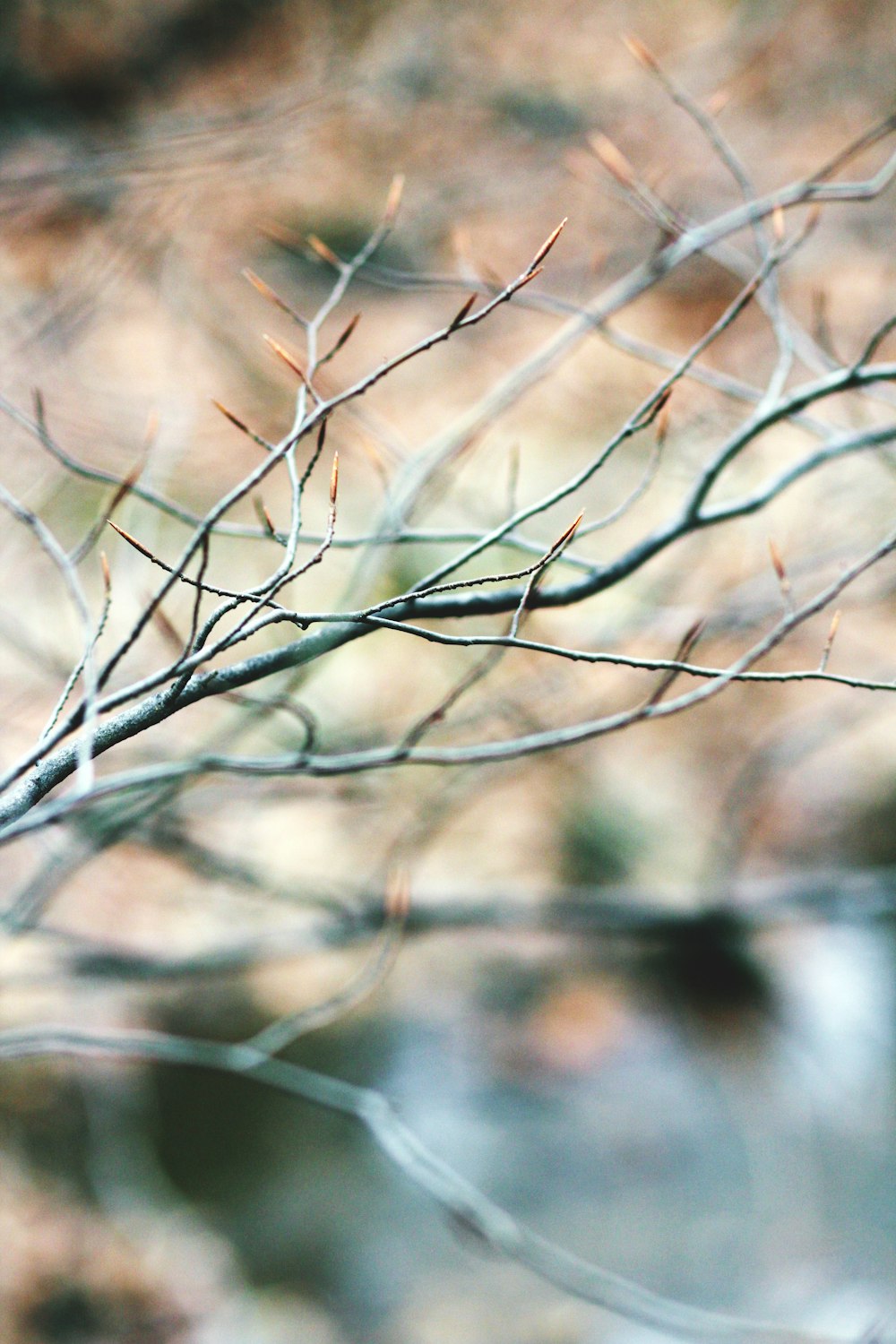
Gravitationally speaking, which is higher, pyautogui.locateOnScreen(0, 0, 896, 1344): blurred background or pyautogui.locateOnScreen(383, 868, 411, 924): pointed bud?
pyautogui.locateOnScreen(0, 0, 896, 1344): blurred background

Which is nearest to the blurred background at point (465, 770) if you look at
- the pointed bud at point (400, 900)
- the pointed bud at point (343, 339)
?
the pointed bud at point (400, 900)

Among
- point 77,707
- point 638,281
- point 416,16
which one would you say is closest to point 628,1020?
point 638,281

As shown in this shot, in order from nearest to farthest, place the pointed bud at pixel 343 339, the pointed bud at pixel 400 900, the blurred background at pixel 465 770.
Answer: the pointed bud at pixel 343 339 → the pointed bud at pixel 400 900 → the blurred background at pixel 465 770

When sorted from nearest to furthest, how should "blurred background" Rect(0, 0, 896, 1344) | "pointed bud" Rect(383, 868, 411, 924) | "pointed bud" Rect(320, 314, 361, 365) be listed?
"pointed bud" Rect(320, 314, 361, 365) < "pointed bud" Rect(383, 868, 411, 924) < "blurred background" Rect(0, 0, 896, 1344)

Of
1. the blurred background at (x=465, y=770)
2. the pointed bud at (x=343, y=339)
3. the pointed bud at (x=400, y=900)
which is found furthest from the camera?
the blurred background at (x=465, y=770)

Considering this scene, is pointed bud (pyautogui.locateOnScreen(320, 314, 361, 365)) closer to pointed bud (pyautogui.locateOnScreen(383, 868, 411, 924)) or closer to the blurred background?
pointed bud (pyautogui.locateOnScreen(383, 868, 411, 924))

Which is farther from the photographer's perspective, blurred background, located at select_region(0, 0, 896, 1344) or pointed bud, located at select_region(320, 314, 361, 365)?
blurred background, located at select_region(0, 0, 896, 1344)

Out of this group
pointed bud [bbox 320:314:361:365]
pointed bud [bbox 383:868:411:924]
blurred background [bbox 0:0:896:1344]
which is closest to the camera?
pointed bud [bbox 320:314:361:365]

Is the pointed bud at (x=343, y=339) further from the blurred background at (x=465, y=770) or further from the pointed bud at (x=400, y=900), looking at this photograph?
the blurred background at (x=465, y=770)

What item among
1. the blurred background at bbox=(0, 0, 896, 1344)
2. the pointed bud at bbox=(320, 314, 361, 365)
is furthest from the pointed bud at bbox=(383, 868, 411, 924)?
the pointed bud at bbox=(320, 314, 361, 365)
